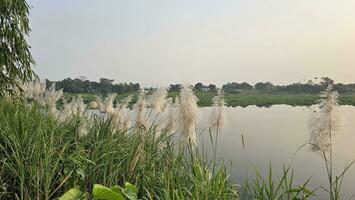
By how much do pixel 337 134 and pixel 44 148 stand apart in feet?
7.86

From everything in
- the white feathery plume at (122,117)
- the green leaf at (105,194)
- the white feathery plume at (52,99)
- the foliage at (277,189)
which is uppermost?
the white feathery plume at (52,99)

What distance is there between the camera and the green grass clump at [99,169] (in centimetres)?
335

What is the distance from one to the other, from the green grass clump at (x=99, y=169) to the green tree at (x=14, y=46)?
4.96 meters

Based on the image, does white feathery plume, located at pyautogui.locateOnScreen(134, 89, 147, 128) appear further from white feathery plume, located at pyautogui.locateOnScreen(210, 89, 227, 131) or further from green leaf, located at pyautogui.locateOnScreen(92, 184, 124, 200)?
green leaf, located at pyautogui.locateOnScreen(92, 184, 124, 200)

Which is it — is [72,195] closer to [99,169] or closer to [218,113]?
[99,169]

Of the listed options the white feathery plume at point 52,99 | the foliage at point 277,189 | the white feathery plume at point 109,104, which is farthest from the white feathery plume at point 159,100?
the white feathery plume at point 52,99

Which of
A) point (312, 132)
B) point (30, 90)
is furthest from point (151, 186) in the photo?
point (30, 90)

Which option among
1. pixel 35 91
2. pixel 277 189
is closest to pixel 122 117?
pixel 35 91

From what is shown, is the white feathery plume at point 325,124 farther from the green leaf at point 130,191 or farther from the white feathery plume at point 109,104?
the white feathery plume at point 109,104

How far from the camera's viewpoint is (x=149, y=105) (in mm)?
5273

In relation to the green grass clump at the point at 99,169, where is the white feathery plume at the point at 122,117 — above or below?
above

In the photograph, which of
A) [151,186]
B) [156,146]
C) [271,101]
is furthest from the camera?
[271,101]

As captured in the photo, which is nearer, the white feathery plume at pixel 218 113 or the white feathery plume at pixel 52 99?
the white feathery plume at pixel 218 113

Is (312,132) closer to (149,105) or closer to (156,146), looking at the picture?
(156,146)
